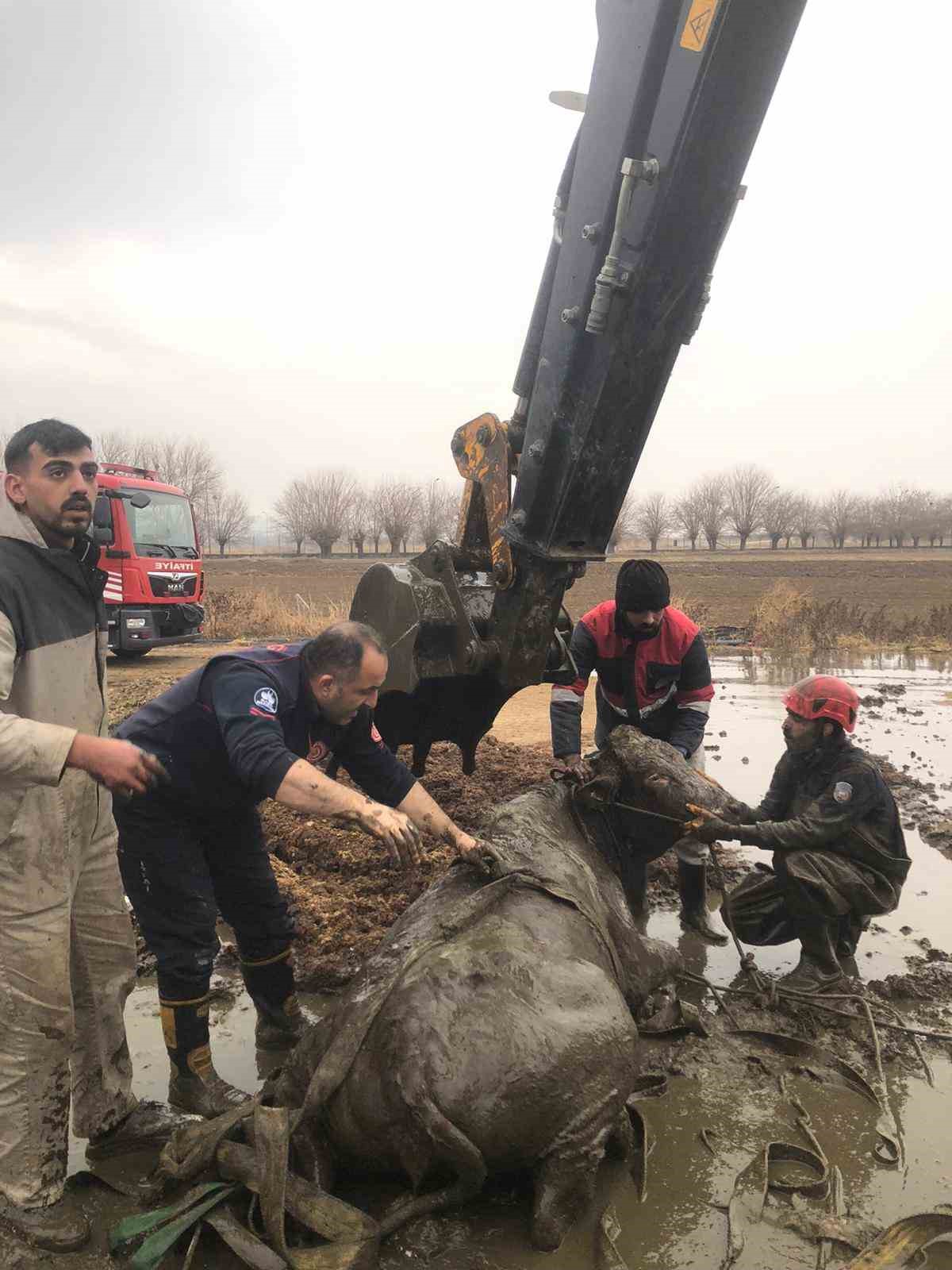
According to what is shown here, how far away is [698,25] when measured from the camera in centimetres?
313

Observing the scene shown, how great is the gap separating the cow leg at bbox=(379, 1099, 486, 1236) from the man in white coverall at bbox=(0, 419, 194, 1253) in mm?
980

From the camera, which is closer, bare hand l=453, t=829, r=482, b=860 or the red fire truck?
bare hand l=453, t=829, r=482, b=860

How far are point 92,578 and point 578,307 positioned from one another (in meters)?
2.32

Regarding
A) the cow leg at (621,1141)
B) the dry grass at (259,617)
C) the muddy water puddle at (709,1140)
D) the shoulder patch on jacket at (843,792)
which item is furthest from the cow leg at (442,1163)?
the dry grass at (259,617)

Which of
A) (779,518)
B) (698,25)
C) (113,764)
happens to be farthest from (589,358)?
(779,518)

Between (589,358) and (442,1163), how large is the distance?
316 centimetres

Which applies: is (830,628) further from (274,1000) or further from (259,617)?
(274,1000)

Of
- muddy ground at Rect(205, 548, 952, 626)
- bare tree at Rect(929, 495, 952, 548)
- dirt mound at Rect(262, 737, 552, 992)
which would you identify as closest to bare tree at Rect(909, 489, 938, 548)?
bare tree at Rect(929, 495, 952, 548)

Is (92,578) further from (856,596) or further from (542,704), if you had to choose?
(856,596)

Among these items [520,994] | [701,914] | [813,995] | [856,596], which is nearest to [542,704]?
[701,914]

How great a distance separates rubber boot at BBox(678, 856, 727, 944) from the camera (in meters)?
4.96

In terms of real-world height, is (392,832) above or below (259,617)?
above

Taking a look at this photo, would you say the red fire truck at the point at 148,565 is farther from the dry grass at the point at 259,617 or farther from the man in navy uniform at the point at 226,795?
the man in navy uniform at the point at 226,795

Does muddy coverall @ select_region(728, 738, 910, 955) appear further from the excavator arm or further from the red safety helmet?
the excavator arm
